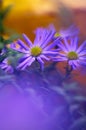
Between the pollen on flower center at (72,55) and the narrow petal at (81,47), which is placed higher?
the narrow petal at (81,47)

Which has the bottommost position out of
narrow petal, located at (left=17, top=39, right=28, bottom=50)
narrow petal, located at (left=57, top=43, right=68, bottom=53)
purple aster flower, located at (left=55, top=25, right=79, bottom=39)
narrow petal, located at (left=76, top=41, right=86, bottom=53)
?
narrow petal, located at (left=76, top=41, right=86, bottom=53)

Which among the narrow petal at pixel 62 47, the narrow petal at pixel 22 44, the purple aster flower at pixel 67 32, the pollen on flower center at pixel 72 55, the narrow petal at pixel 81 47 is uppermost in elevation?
the purple aster flower at pixel 67 32

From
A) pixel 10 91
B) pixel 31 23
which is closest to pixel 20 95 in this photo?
pixel 10 91

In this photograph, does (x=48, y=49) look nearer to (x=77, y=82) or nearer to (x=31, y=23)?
(x=77, y=82)

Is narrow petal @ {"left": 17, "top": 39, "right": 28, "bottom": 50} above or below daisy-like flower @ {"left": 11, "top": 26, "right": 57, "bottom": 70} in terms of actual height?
above

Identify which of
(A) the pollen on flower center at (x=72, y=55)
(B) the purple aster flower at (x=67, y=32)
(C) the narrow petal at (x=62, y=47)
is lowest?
(A) the pollen on flower center at (x=72, y=55)
